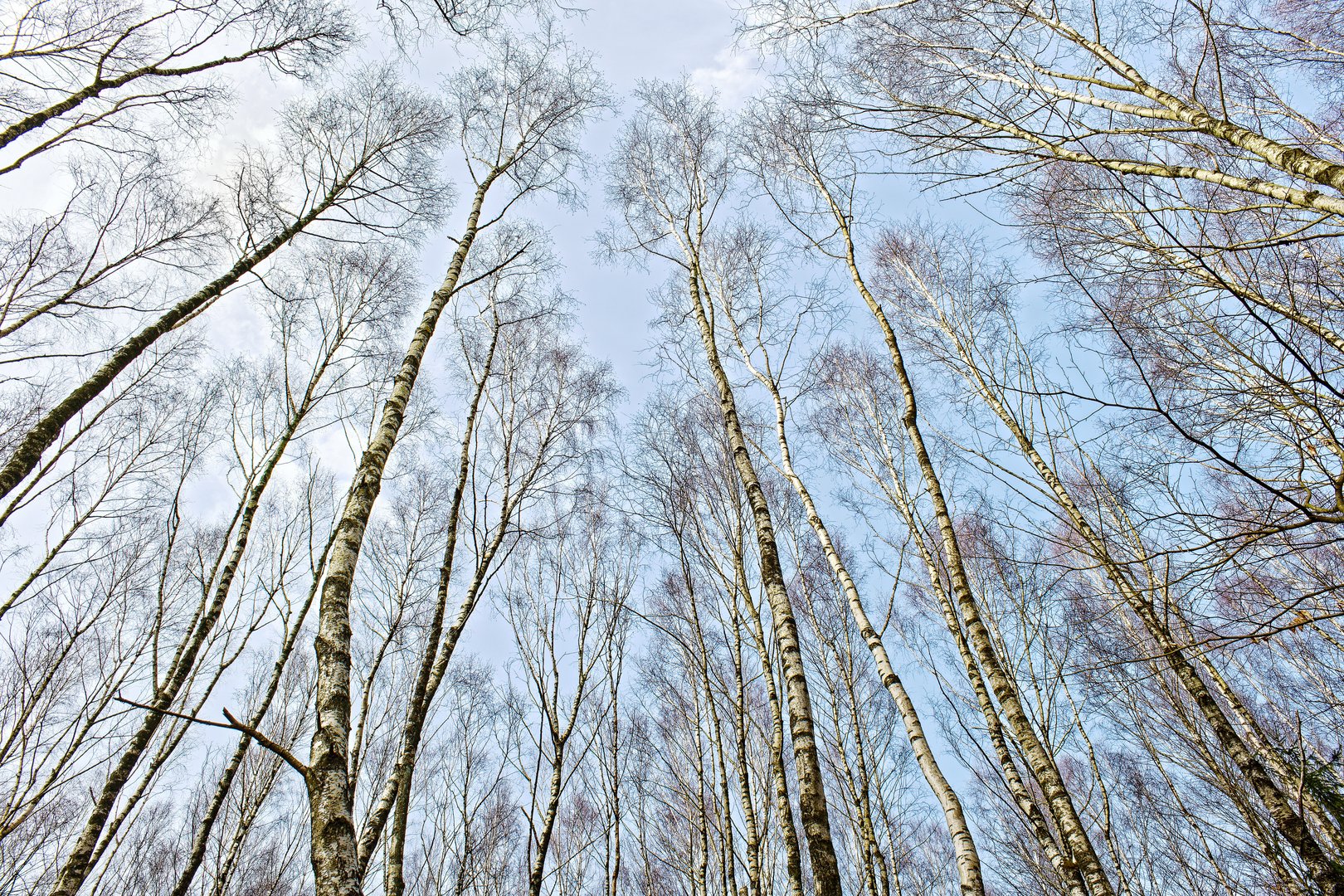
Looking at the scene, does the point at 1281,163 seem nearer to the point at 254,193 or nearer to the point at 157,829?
the point at 254,193

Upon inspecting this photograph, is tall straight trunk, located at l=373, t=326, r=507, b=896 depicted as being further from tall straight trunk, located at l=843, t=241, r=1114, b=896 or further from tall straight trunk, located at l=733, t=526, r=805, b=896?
tall straight trunk, located at l=843, t=241, r=1114, b=896

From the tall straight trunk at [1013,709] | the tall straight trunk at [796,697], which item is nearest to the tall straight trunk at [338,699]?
the tall straight trunk at [796,697]

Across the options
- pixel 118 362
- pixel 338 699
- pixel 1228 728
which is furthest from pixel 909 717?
pixel 118 362

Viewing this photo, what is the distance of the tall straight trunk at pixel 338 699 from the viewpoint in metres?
1.95

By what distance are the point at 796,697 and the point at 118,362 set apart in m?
5.75

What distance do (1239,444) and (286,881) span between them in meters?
20.7

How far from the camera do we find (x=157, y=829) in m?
14.6

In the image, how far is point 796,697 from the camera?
11.1ft

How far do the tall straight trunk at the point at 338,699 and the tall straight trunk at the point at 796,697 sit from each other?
191cm

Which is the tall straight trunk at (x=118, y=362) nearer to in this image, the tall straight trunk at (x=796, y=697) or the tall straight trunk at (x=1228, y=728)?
the tall straight trunk at (x=796, y=697)

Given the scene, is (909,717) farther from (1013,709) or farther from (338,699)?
(338,699)

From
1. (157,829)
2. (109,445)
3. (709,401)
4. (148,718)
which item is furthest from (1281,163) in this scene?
(157,829)

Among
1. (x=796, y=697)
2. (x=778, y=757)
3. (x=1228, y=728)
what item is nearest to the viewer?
(x=796, y=697)

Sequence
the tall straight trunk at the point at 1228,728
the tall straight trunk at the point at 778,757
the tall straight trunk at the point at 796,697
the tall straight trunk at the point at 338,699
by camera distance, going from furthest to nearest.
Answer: the tall straight trunk at the point at 778,757 < the tall straight trunk at the point at 1228,728 < the tall straight trunk at the point at 796,697 < the tall straight trunk at the point at 338,699
